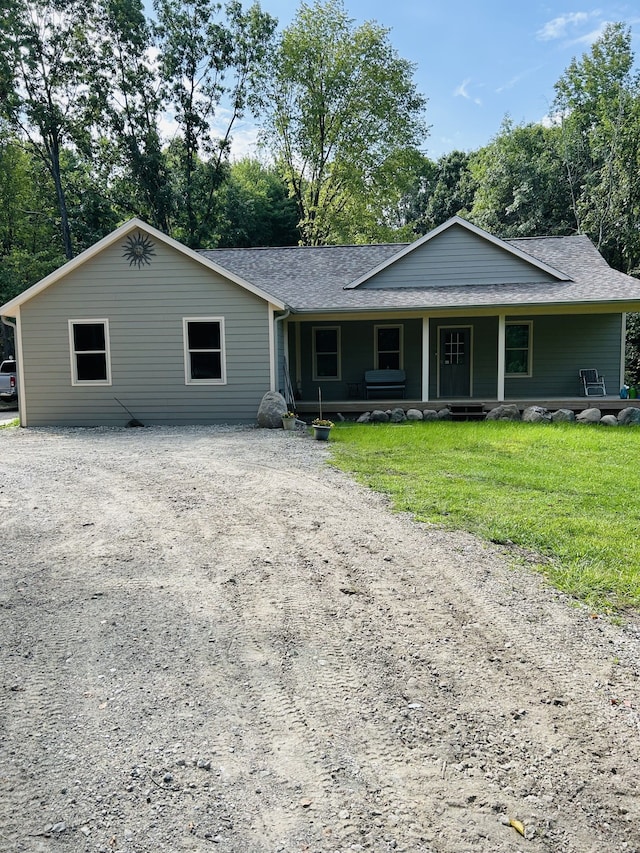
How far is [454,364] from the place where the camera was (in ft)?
53.5

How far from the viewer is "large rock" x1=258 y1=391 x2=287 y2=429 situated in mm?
12492

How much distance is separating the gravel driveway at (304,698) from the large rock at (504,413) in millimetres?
8842

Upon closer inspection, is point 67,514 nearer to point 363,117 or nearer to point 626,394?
point 626,394

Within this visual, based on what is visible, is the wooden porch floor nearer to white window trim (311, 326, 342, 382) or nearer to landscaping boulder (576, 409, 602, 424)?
landscaping boulder (576, 409, 602, 424)

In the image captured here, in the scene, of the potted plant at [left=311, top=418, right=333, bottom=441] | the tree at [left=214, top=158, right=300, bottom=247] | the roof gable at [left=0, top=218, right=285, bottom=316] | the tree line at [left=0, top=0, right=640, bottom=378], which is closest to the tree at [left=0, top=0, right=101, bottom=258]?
the tree line at [left=0, top=0, right=640, bottom=378]

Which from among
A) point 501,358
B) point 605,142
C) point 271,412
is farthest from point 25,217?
point 605,142

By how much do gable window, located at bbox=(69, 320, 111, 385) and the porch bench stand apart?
20.6 feet

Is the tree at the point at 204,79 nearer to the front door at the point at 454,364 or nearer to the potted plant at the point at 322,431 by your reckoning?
the front door at the point at 454,364

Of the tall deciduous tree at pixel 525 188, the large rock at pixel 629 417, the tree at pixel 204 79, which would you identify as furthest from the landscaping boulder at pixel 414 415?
the tall deciduous tree at pixel 525 188

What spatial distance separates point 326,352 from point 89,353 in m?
6.06

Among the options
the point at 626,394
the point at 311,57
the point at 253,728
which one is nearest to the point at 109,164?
the point at 311,57

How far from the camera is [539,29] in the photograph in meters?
30.8

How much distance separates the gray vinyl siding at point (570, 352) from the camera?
15.7m

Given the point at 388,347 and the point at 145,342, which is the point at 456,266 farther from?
the point at 145,342
